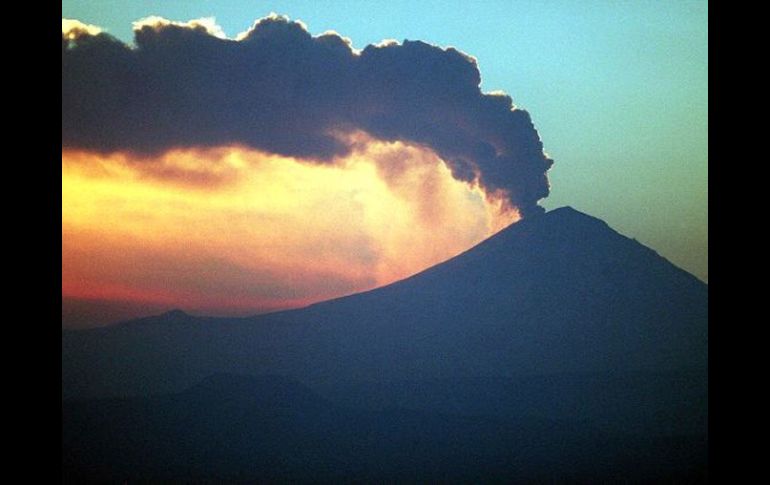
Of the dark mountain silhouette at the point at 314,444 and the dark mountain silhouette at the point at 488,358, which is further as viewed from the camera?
the dark mountain silhouette at the point at 488,358

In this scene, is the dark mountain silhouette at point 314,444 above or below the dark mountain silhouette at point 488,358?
below

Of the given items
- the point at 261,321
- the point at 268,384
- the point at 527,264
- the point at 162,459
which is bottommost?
the point at 162,459

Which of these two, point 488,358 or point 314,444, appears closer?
point 314,444

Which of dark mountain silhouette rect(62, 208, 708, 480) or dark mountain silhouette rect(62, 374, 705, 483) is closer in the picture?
dark mountain silhouette rect(62, 374, 705, 483)

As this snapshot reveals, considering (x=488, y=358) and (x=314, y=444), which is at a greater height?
(x=488, y=358)

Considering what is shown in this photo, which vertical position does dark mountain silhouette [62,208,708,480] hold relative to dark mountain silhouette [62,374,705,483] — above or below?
above
